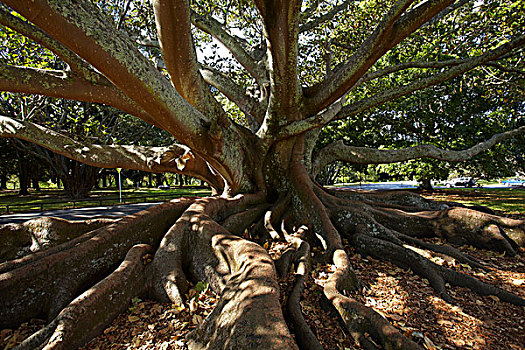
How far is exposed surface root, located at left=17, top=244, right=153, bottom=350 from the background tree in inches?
0.5

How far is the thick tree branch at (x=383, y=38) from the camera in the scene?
3712 millimetres

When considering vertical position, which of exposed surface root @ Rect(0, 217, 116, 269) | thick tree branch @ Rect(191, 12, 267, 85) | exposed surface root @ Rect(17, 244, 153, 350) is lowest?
exposed surface root @ Rect(17, 244, 153, 350)

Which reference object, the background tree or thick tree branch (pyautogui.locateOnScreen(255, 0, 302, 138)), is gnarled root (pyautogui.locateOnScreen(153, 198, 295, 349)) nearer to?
→ the background tree

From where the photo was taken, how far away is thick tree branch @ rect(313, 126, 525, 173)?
22.2 feet

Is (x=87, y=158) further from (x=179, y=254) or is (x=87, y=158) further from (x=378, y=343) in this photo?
(x=378, y=343)

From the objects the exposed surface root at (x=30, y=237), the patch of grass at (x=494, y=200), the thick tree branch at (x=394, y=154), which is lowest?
the patch of grass at (x=494, y=200)

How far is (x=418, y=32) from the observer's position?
8.27 meters

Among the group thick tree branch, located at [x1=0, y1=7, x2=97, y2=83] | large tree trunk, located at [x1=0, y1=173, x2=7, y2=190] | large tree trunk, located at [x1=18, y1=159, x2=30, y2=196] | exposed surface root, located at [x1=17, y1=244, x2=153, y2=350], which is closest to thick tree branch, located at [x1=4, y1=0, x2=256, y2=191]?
thick tree branch, located at [x1=0, y1=7, x2=97, y2=83]

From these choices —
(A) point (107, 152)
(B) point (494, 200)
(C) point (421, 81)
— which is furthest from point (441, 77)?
(B) point (494, 200)

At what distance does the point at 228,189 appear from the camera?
589 centimetres

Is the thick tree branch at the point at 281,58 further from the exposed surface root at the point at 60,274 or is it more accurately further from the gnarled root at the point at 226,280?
the exposed surface root at the point at 60,274

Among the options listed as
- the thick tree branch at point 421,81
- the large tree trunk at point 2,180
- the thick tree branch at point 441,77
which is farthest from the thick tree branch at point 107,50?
the large tree trunk at point 2,180

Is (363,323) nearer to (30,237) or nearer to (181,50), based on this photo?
(181,50)

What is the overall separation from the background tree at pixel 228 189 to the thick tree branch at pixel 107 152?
0.03 m
